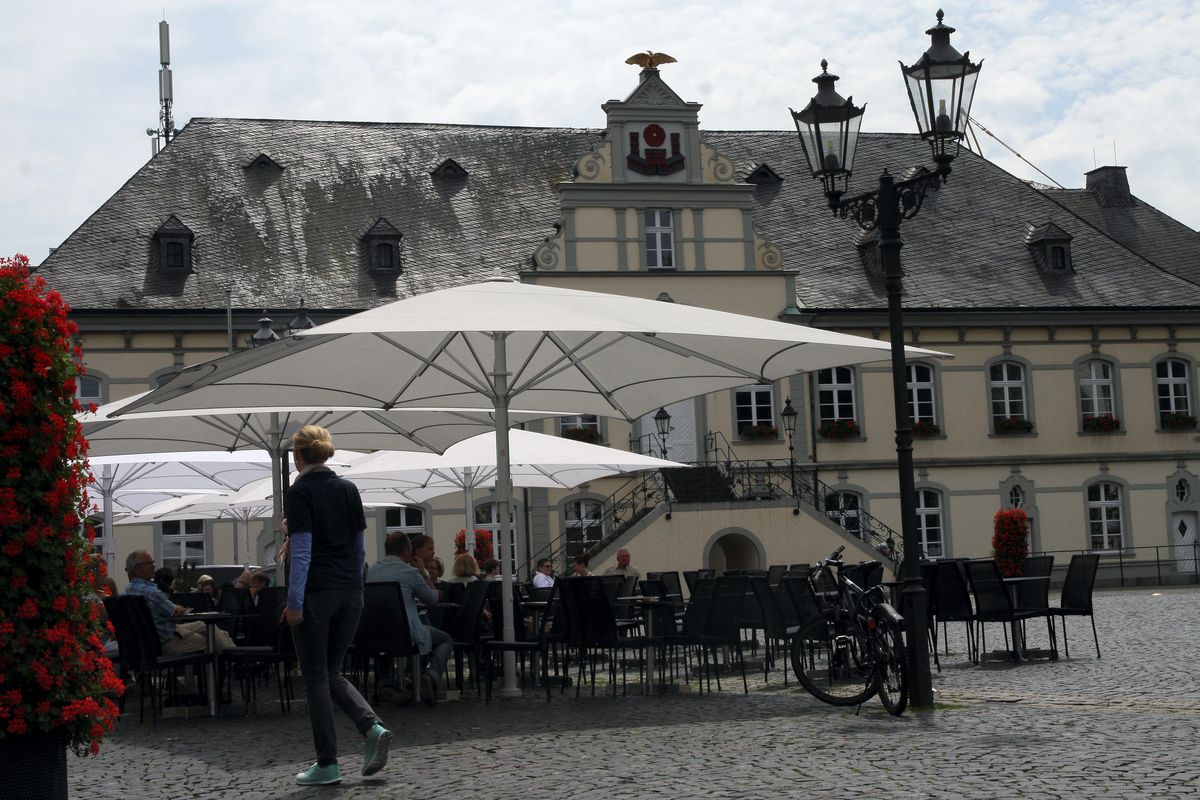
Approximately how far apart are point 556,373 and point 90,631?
5947 millimetres

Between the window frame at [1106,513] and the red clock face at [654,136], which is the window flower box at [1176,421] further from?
the red clock face at [654,136]

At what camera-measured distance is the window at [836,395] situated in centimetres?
3500

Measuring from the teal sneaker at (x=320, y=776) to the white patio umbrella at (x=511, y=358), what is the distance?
104 inches

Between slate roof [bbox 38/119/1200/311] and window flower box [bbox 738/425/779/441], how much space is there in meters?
2.95

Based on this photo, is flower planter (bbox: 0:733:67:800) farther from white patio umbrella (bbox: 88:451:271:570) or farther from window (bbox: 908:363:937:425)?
window (bbox: 908:363:937:425)

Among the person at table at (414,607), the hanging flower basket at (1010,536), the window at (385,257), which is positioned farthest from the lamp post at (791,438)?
the person at table at (414,607)

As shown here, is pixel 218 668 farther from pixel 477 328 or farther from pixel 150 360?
pixel 150 360

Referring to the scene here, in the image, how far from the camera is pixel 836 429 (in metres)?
34.4

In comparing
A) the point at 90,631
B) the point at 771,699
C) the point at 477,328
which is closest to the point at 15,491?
the point at 90,631

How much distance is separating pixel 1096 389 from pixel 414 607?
28.4 m

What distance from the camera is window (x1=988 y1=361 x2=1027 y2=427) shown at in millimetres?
35875

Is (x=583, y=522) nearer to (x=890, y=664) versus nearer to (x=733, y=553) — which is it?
(x=733, y=553)

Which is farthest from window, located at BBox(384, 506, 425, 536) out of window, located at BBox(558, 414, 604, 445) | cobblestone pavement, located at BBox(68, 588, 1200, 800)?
cobblestone pavement, located at BBox(68, 588, 1200, 800)

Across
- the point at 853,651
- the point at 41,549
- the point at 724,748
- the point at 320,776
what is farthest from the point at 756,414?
the point at 41,549
